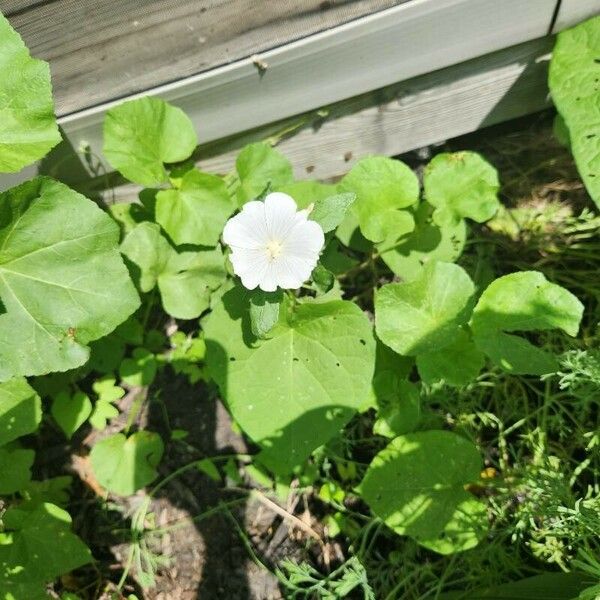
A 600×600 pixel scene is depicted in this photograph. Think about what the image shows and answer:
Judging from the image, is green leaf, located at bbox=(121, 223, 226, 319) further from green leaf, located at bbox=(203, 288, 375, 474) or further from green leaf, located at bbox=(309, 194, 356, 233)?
green leaf, located at bbox=(309, 194, 356, 233)

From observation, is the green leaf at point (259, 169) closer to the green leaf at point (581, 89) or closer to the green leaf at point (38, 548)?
the green leaf at point (581, 89)

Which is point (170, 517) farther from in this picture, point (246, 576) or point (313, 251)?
point (313, 251)

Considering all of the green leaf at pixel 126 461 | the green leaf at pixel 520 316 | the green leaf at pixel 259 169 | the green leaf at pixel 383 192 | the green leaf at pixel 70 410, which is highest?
the green leaf at pixel 259 169

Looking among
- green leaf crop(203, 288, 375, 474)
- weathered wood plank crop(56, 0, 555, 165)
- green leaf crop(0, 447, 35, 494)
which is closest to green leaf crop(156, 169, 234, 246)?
weathered wood plank crop(56, 0, 555, 165)

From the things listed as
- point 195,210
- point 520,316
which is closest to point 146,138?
point 195,210

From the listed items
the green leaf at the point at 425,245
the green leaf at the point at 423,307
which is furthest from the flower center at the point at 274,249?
the green leaf at the point at 425,245

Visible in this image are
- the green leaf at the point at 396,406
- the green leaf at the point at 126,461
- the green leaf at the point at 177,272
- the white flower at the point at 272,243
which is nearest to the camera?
the white flower at the point at 272,243

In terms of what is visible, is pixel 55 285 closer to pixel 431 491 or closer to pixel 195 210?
pixel 195 210

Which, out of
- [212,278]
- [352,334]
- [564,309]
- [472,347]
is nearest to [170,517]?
[212,278]
